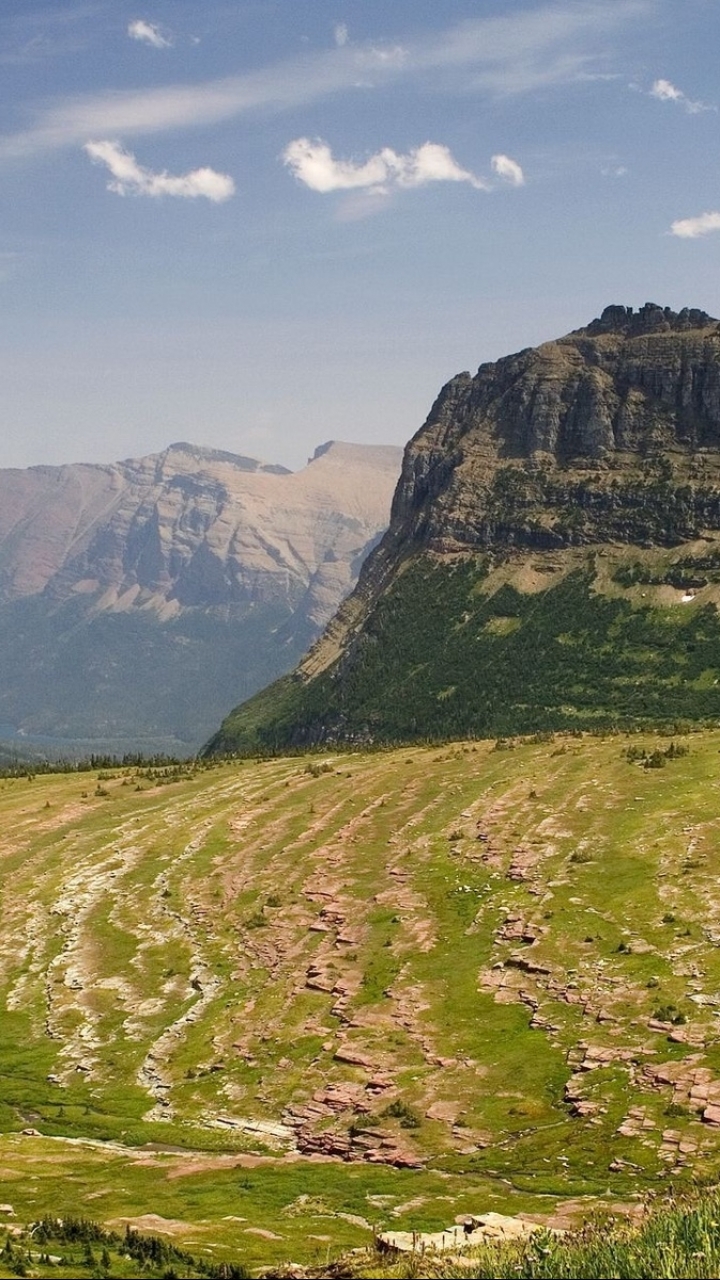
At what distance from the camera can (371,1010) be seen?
52688mm

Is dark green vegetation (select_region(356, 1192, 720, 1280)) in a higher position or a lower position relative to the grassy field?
higher

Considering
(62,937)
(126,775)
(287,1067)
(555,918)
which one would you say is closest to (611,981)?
(555,918)

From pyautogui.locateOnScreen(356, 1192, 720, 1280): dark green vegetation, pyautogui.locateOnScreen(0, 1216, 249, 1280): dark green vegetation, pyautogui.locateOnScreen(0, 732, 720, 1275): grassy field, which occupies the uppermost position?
pyautogui.locateOnScreen(356, 1192, 720, 1280): dark green vegetation

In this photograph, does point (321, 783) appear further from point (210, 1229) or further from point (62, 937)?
point (210, 1229)

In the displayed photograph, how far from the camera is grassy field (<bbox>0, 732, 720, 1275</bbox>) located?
37312 millimetres

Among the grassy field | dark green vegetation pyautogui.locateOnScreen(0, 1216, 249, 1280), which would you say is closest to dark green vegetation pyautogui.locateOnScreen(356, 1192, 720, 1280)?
dark green vegetation pyautogui.locateOnScreen(0, 1216, 249, 1280)

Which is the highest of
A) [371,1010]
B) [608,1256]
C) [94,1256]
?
[608,1256]

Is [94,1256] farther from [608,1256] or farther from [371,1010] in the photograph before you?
[371,1010]

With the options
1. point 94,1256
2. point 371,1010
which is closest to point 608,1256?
point 94,1256

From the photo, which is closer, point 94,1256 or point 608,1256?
point 608,1256

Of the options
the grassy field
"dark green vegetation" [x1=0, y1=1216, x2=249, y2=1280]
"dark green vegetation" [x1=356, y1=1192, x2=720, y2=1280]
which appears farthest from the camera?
the grassy field

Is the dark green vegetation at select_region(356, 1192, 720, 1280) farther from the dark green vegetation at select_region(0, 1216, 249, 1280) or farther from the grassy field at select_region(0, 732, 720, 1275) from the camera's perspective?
the grassy field at select_region(0, 732, 720, 1275)

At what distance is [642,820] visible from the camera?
6912 cm

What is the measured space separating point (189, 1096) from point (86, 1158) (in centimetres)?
794
